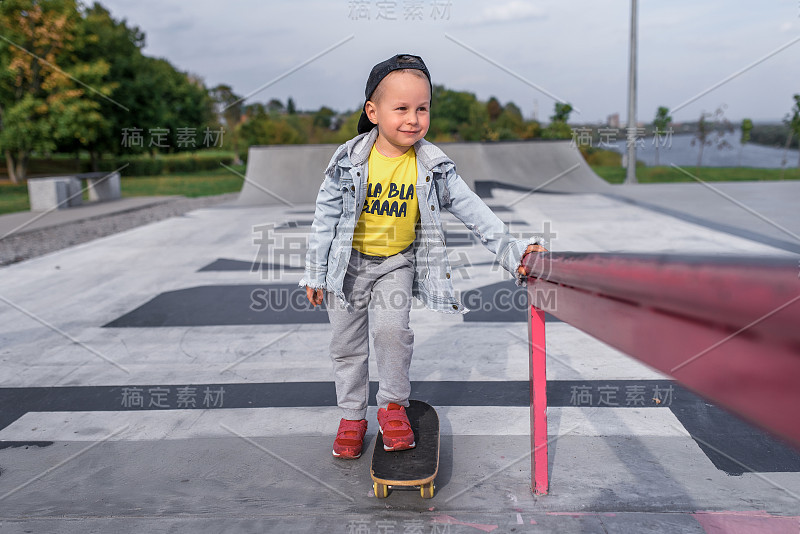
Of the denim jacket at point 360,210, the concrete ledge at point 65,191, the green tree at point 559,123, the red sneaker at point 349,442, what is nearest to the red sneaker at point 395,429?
the red sneaker at point 349,442

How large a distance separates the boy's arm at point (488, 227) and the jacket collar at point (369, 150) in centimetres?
8

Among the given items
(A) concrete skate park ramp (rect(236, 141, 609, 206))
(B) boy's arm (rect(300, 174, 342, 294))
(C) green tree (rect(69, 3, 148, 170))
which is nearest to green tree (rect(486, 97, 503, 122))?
(A) concrete skate park ramp (rect(236, 141, 609, 206))

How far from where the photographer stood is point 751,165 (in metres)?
21.8

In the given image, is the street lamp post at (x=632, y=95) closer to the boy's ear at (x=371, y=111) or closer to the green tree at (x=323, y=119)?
the green tree at (x=323, y=119)

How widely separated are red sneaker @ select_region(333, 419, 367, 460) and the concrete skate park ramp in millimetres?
11747

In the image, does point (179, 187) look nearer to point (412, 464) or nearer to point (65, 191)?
point (65, 191)

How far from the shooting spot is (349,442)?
8.12ft

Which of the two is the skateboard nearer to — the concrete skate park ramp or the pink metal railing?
the pink metal railing

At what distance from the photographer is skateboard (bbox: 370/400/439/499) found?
2.13 metres

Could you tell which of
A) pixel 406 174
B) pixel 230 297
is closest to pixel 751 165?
pixel 230 297

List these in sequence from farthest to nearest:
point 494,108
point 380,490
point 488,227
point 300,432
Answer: point 494,108, point 300,432, point 488,227, point 380,490

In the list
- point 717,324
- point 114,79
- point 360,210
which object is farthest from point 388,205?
point 114,79

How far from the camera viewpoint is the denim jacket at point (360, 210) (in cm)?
238

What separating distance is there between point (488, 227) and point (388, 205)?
15.8 inches
